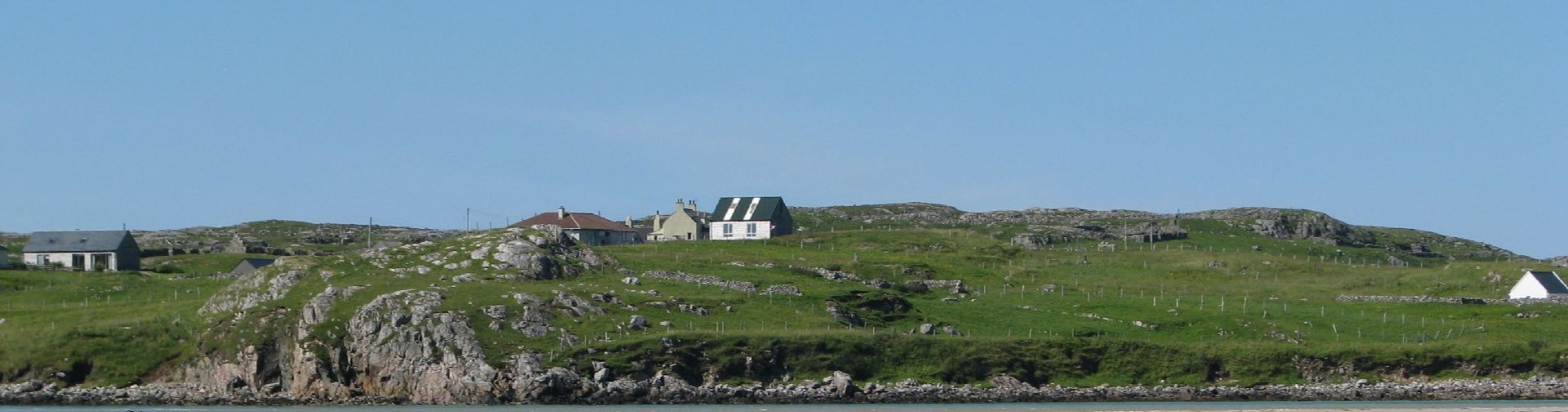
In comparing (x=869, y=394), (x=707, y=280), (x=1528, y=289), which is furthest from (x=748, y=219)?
(x=869, y=394)

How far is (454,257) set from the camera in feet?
324

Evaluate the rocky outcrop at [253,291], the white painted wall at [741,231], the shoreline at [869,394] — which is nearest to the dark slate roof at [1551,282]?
the shoreline at [869,394]

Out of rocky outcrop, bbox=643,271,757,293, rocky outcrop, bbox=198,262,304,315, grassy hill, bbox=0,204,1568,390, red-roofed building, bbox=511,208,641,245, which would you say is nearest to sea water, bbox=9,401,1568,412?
grassy hill, bbox=0,204,1568,390

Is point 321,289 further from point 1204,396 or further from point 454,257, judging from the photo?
point 1204,396

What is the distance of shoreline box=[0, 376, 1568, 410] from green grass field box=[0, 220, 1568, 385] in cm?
163

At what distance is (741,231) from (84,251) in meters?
51.6

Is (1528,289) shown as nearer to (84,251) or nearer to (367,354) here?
(367,354)

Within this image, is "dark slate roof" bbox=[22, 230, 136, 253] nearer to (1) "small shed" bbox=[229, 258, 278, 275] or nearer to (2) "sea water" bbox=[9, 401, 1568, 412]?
(1) "small shed" bbox=[229, 258, 278, 275]

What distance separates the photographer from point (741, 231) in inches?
5979

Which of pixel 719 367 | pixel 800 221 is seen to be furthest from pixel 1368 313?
pixel 800 221

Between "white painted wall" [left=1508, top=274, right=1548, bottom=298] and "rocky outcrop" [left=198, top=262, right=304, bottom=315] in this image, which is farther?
"white painted wall" [left=1508, top=274, right=1548, bottom=298]

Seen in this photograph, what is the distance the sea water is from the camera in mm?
74875

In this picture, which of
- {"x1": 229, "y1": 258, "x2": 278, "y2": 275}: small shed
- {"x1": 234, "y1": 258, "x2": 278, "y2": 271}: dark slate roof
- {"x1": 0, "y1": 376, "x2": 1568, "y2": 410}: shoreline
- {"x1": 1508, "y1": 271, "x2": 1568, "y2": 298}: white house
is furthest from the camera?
{"x1": 234, "y1": 258, "x2": 278, "y2": 271}: dark slate roof

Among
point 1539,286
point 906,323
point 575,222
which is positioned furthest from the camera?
point 575,222
